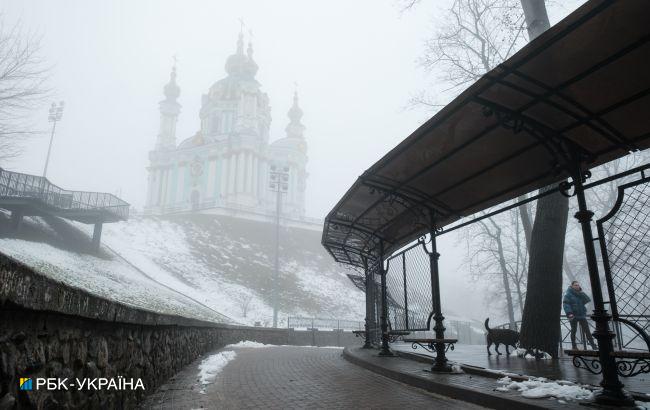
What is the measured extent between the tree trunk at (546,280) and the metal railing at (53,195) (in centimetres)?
2881

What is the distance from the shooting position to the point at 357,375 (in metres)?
8.21

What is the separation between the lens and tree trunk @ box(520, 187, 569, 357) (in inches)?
383

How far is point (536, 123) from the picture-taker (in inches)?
211

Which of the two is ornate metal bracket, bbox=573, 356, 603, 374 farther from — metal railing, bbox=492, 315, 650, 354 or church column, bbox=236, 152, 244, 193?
church column, bbox=236, 152, 244, 193

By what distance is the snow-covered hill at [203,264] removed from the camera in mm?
26281

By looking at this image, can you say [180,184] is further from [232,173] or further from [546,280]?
[546,280]

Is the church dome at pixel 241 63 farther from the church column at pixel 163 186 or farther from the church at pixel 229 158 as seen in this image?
the church column at pixel 163 186

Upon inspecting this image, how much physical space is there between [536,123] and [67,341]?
529cm

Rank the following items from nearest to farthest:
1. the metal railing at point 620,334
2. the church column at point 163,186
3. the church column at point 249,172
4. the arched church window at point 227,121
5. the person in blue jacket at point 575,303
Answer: the metal railing at point 620,334 < the person in blue jacket at point 575,303 < the church column at point 249,172 < the church column at point 163,186 < the arched church window at point 227,121

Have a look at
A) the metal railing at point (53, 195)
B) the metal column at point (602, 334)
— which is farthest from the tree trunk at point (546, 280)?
the metal railing at point (53, 195)

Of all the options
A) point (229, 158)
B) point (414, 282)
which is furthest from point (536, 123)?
point (229, 158)

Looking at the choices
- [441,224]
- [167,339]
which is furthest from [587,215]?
[167,339]

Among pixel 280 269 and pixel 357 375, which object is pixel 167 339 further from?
pixel 280 269

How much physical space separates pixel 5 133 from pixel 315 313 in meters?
28.8
